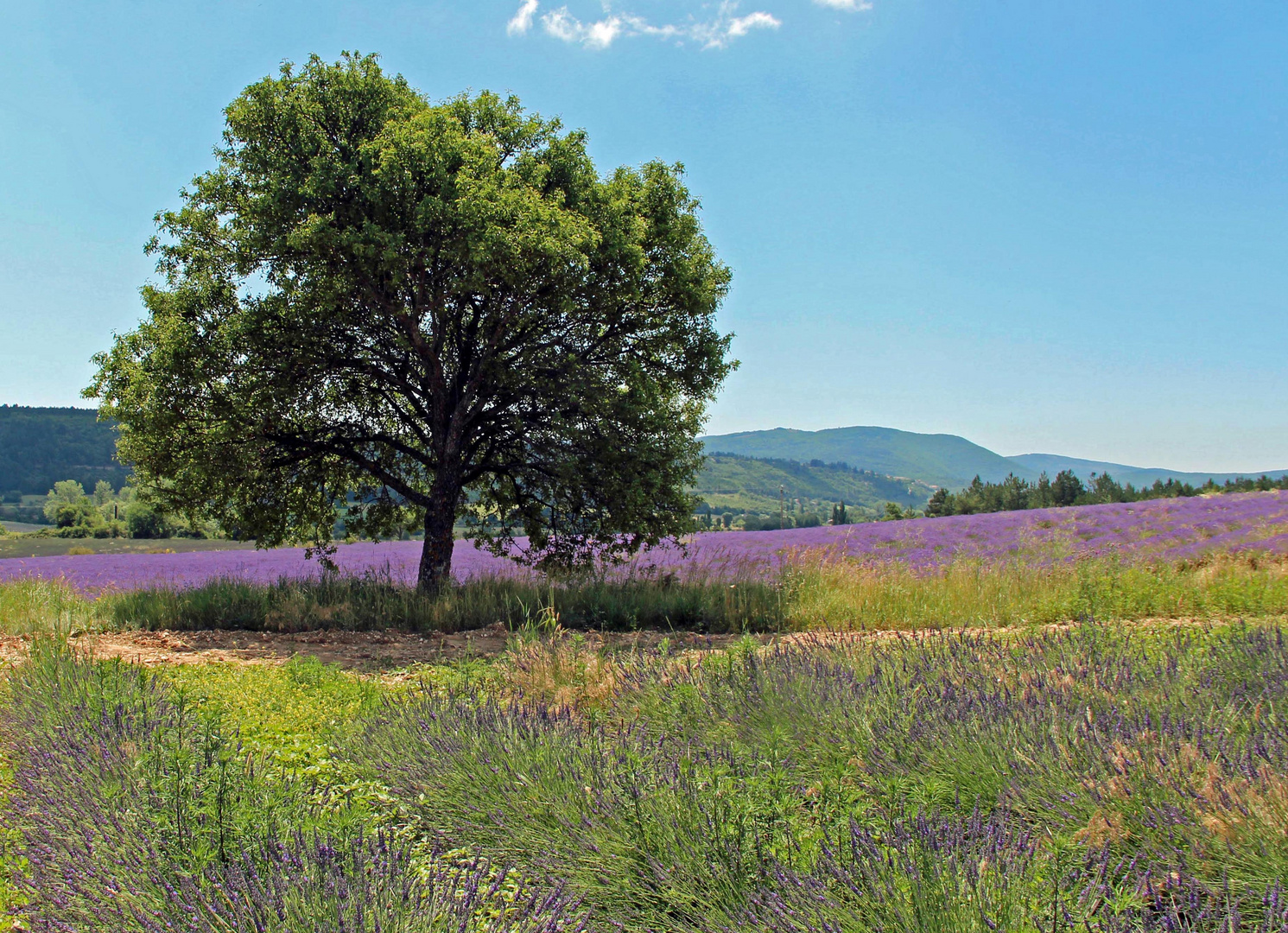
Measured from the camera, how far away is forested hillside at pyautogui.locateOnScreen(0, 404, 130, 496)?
364 feet

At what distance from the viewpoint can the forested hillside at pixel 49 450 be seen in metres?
111

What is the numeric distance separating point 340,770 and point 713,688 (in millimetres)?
2232

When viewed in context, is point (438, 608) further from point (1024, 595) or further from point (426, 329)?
point (1024, 595)

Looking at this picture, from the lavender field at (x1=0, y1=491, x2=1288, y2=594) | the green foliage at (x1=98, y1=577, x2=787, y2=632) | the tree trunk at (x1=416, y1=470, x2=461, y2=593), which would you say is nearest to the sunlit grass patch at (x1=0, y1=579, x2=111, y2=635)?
the green foliage at (x1=98, y1=577, x2=787, y2=632)

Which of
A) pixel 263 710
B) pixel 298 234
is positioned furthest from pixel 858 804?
pixel 298 234

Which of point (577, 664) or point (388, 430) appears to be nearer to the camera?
point (577, 664)

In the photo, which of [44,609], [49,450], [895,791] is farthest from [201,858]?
[49,450]

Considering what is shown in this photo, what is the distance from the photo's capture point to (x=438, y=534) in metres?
11.3

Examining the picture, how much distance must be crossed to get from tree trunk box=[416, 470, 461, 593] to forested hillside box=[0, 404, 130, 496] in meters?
122

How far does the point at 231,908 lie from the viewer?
2398mm

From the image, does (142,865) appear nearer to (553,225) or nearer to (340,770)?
(340,770)

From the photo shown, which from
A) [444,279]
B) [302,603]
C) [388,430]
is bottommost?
[302,603]

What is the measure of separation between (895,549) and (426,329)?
11.3 meters

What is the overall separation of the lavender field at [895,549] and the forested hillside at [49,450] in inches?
4520
